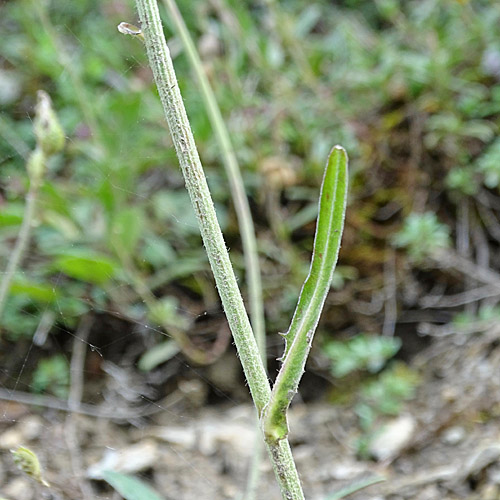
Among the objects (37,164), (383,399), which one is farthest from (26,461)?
(383,399)

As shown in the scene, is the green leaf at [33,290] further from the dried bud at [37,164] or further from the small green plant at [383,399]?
the small green plant at [383,399]

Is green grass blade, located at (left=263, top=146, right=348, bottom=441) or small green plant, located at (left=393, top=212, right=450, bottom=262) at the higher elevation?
green grass blade, located at (left=263, top=146, right=348, bottom=441)

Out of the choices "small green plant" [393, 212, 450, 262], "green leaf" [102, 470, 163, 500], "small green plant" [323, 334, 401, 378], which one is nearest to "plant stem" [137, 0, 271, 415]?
"green leaf" [102, 470, 163, 500]

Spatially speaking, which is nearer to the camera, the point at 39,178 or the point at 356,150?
the point at 39,178

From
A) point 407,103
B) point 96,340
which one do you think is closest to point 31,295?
point 96,340

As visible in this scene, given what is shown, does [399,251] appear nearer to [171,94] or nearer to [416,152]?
[416,152]

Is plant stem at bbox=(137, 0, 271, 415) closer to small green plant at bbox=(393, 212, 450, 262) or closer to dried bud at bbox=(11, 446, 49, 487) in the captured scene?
dried bud at bbox=(11, 446, 49, 487)
